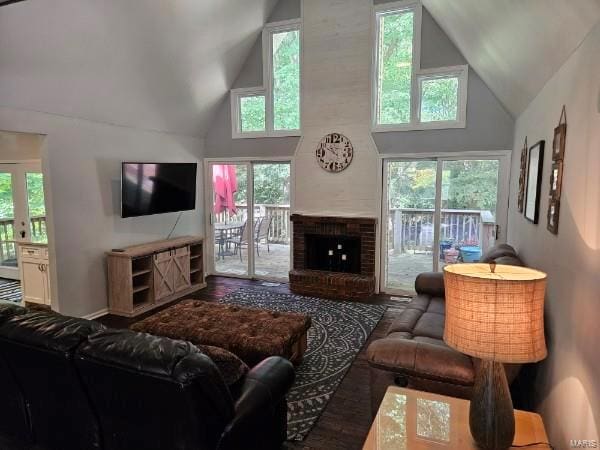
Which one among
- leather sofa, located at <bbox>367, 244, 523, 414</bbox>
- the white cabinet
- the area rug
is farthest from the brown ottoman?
the white cabinet

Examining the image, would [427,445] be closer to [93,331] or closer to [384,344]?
[384,344]

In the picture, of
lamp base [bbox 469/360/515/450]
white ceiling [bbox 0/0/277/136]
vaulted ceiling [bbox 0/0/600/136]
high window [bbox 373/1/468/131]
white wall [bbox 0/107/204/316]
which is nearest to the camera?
lamp base [bbox 469/360/515/450]

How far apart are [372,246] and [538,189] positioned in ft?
9.75

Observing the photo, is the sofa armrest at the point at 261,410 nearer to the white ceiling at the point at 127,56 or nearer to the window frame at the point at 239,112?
the white ceiling at the point at 127,56

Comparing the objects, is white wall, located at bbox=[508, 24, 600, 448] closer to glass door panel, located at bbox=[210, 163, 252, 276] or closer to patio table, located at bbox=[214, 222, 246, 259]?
glass door panel, located at bbox=[210, 163, 252, 276]

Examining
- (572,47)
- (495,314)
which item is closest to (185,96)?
(572,47)

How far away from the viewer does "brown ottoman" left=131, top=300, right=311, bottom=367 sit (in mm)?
3170

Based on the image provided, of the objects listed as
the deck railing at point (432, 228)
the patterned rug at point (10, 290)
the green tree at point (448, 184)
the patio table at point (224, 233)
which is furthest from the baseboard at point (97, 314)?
the green tree at point (448, 184)

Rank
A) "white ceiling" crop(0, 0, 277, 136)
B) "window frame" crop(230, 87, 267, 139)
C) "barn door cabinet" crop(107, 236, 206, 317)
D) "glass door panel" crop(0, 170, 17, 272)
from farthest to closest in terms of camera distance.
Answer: "window frame" crop(230, 87, 267, 139) < "glass door panel" crop(0, 170, 17, 272) < "barn door cabinet" crop(107, 236, 206, 317) < "white ceiling" crop(0, 0, 277, 136)

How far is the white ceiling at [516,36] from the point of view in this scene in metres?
1.93

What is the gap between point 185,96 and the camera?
580cm

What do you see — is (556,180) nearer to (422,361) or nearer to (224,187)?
(422,361)

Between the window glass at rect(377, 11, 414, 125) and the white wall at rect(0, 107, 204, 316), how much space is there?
3.44m

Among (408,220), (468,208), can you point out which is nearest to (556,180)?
(468,208)
